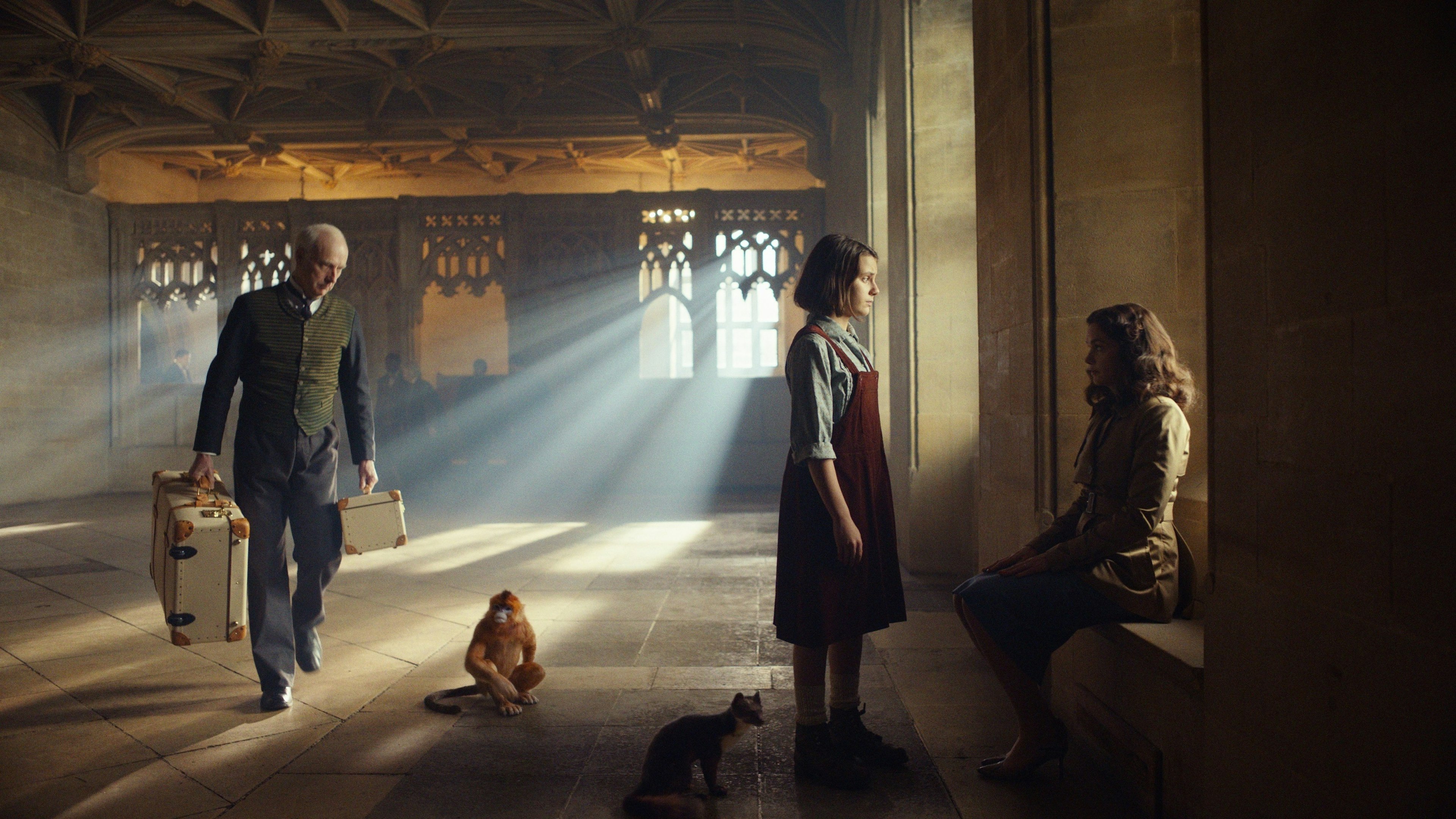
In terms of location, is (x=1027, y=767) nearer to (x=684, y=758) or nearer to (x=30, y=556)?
(x=684, y=758)

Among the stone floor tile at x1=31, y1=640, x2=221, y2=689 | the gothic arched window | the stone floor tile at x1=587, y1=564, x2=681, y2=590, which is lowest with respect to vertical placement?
the stone floor tile at x1=587, y1=564, x2=681, y2=590

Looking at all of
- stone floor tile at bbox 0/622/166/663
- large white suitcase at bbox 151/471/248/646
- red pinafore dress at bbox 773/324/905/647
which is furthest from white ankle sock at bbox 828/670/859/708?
stone floor tile at bbox 0/622/166/663

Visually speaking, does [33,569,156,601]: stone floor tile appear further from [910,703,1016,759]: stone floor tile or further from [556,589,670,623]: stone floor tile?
[910,703,1016,759]: stone floor tile

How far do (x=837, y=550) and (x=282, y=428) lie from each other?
6.25 ft

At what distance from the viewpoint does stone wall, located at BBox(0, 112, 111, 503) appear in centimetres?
992

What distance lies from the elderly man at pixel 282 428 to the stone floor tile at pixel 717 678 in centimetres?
124

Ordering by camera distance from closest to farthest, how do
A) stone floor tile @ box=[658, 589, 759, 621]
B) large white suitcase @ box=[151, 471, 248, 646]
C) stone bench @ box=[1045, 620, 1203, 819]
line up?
stone bench @ box=[1045, 620, 1203, 819] < large white suitcase @ box=[151, 471, 248, 646] < stone floor tile @ box=[658, 589, 759, 621]

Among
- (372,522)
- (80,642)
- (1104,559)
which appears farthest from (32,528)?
(1104,559)

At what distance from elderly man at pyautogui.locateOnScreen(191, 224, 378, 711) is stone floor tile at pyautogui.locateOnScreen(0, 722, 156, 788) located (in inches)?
16.1

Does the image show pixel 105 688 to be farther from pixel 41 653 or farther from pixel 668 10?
pixel 668 10

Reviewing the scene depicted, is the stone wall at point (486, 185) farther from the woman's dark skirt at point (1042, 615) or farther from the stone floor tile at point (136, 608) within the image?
the woman's dark skirt at point (1042, 615)

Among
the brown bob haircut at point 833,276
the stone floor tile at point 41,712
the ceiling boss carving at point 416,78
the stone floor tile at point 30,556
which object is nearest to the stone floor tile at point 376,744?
the stone floor tile at point 41,712

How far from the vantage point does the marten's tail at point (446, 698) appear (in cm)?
278

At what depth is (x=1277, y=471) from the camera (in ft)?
4.95
